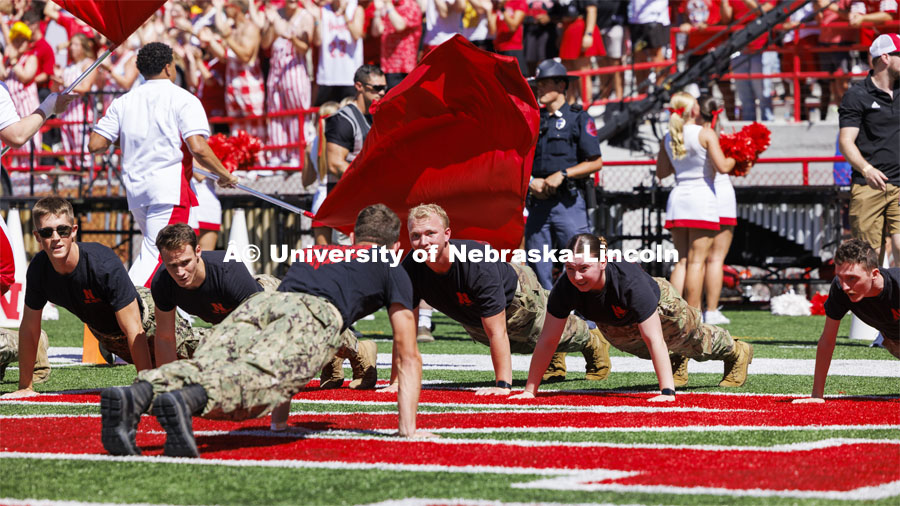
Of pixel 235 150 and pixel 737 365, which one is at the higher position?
pixel 235 150

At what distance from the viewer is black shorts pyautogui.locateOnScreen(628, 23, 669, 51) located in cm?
1725

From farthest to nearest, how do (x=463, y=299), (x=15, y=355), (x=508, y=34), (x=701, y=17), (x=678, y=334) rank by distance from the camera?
(x=701, y=17) < (x=508, y=34) < (x=15, y=355) < (x=678, y=334) < (x=463, y=299)

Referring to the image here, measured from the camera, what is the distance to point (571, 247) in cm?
702

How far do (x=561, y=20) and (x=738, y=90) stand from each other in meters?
2.60

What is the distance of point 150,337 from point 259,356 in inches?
117

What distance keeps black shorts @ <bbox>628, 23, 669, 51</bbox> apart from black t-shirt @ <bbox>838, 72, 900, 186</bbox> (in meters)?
7.11

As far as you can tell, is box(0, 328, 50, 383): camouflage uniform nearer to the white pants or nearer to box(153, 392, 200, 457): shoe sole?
the white pants

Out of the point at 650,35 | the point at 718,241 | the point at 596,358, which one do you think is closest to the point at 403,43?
the point at 650,35

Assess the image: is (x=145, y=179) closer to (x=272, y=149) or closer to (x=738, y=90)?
(x=272, y=149)

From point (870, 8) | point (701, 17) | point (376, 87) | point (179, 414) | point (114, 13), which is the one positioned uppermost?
point (701, 17)

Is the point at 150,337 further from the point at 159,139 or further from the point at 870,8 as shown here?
the point at 870,8

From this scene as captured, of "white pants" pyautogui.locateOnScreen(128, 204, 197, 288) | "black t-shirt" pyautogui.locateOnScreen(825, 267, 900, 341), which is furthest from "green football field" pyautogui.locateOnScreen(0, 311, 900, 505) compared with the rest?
"white pants" pyautogui.locateOnScreen(128, 204, 197, 288)

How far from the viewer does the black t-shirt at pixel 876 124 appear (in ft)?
33.4

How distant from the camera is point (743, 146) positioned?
1337 cm
